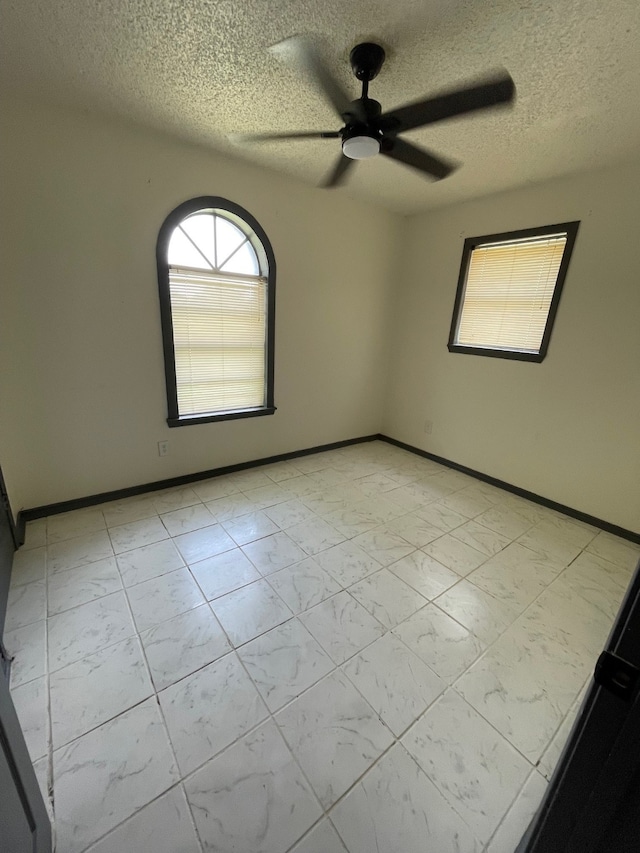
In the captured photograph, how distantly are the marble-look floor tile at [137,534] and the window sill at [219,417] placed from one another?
0.80 meters

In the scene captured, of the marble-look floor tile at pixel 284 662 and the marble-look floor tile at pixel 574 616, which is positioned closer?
the marble-look floor tile at pixel 284 662

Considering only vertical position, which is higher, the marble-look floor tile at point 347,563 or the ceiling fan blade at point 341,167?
the ceiling fan blade at point 341,167

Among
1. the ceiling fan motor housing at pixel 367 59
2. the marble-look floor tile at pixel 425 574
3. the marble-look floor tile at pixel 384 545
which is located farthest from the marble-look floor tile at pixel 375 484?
the ceiling fan motor housing at pixel 367 59

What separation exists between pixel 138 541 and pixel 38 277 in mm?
1771

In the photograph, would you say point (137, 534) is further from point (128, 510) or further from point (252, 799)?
point (252, 799)

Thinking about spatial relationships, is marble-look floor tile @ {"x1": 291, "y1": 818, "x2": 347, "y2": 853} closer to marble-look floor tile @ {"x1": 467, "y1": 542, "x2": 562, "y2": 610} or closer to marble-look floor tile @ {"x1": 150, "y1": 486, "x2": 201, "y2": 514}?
marble-look floor tile @ {"x1": 467, "y1": 542, "x2": 562, "y2": 610}

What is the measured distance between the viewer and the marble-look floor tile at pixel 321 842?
3.23 ft

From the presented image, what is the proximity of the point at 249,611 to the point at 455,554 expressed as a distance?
4.46 ft

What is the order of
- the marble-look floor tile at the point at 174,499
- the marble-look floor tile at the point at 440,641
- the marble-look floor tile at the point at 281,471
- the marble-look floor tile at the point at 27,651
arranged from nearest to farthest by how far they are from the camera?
the marble-look floor tile at the point at 27,651, the marble-look floor tile at the point at 440,641, the marble-look floor tile at the point at 174,499, the marble-look floor tile at the point at 281,471

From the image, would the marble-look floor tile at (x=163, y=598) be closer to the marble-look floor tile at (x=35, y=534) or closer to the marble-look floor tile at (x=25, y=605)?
the marble-look floor tile at (x=25, y=605)

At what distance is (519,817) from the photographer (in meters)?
1.07

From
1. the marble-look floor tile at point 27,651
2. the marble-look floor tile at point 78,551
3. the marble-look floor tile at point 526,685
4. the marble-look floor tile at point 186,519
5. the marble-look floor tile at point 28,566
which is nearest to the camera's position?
the marble-look floor tile at point 526,685

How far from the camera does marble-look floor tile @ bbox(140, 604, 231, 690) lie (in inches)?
57.4

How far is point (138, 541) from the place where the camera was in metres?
2.27
